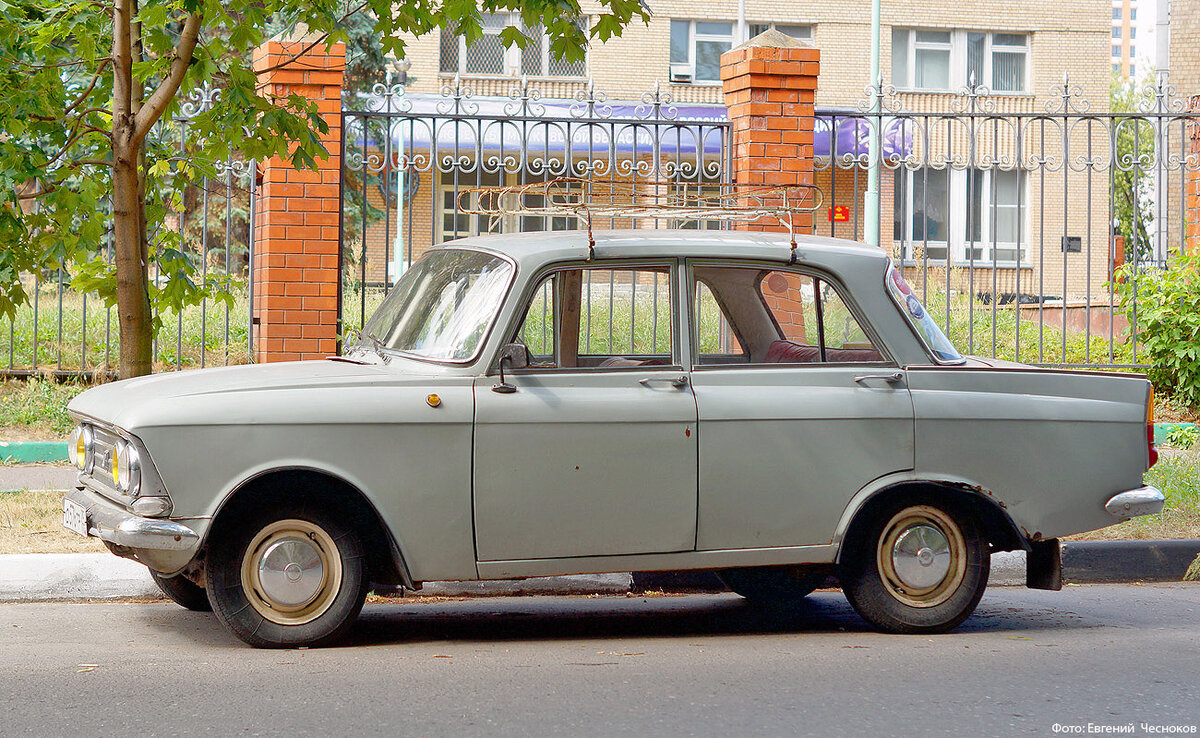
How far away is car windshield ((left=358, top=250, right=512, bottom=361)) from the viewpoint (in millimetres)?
5512

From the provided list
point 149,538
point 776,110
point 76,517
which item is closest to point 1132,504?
point 149,538

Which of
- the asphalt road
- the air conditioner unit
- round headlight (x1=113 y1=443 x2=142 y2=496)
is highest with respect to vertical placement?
the air conditioner unit

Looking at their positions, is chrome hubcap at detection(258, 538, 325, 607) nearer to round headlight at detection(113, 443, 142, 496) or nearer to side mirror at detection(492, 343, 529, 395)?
round headlight at detection(113, 443, 142, 496)

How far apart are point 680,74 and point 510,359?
90.6ft

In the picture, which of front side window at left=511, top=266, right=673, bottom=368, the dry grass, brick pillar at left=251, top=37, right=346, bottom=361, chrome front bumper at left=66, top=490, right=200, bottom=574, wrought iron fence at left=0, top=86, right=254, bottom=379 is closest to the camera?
chrome front bumper at left=66, top=490, right=200, bottom=574

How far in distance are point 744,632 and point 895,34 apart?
30.1 meters

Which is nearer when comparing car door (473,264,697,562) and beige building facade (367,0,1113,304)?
car door (473,264,697,562)

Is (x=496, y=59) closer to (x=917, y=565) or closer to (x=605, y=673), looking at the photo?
(x=917, y=565)

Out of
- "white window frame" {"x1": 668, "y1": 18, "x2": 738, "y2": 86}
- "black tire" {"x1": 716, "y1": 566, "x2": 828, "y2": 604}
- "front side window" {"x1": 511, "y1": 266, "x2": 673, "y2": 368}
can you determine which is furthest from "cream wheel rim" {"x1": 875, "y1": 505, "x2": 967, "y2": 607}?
"white window frame" {"x1": 668, "y1": 18, "x2": 738, "y2": 86}

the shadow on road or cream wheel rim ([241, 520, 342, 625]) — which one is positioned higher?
cream wheel rim ([241, 520, 342, 625])

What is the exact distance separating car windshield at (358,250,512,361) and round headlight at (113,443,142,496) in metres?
1.20

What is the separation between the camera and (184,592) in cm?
607

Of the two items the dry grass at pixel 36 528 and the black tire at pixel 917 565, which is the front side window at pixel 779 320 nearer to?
the black tire at pixel 917 565

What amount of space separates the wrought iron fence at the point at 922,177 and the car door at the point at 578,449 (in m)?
1.26
